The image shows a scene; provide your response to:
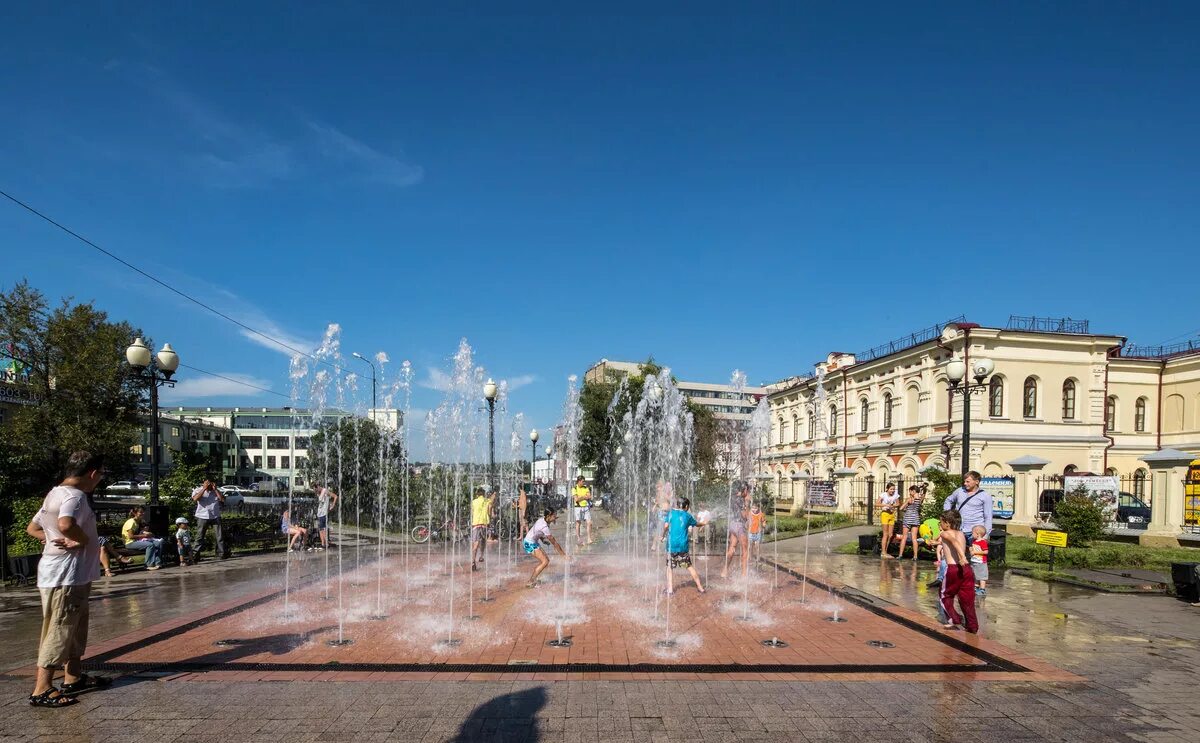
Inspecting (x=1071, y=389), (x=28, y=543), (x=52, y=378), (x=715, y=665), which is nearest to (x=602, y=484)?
(x=1071, y=389)

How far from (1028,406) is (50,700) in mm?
35255

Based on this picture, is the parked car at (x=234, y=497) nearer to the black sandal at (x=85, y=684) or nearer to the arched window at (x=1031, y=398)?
the black sandal at (x=85, y=684)

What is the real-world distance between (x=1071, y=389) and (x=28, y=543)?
3795cm

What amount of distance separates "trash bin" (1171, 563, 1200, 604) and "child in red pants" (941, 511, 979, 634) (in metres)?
4.87

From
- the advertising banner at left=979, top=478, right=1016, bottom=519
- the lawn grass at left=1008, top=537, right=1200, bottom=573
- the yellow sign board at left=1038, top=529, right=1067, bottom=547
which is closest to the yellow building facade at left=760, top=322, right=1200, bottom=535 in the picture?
the advertising banner at left=979, top=478, right=1016, bottom=519

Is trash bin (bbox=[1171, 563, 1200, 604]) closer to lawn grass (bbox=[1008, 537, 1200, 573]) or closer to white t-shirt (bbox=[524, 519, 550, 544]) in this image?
lawn grass (bbox=[1008, 537, 1200, 573])

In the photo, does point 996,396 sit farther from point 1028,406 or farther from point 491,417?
point 491,417

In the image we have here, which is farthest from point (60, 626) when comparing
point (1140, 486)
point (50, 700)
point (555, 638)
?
point (1140, 486)

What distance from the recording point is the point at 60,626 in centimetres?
518

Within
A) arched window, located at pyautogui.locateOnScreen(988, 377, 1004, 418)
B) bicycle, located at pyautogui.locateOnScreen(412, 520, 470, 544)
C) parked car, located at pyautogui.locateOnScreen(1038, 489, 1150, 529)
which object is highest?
arched window, located at pyautogui.locateOnScreen(988, 377, 1004, 418)

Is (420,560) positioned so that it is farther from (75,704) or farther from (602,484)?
(602,484)

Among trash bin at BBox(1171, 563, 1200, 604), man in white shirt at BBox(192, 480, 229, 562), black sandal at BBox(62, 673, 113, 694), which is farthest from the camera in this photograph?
man in white shirt at BBox(192, 480, 229, 562)

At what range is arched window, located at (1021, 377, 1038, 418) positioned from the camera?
31.4 m

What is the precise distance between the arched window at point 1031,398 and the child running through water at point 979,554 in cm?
2602
